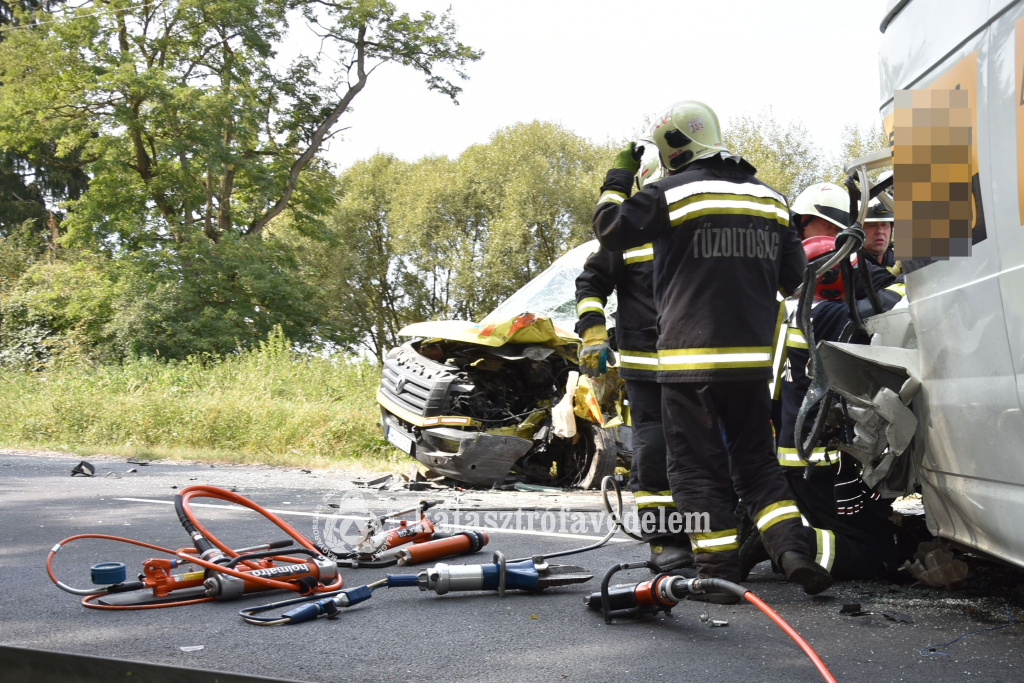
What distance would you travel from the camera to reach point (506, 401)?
761 cm

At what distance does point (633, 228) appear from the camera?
11.1 ft

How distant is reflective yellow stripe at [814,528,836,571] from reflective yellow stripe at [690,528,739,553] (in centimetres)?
39

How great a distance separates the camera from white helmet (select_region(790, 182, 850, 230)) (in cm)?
414

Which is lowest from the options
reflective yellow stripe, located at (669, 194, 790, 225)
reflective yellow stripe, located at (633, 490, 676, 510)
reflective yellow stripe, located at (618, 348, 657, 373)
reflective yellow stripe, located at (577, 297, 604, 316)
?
reflective yellow stripe, located at (633, 490, 676, 510)

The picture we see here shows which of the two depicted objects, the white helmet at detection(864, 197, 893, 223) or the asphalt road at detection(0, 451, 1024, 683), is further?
the white helmet at detection(864, 197, 893, 223)

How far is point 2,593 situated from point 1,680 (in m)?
1.12

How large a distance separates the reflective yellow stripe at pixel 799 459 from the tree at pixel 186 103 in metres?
23.5

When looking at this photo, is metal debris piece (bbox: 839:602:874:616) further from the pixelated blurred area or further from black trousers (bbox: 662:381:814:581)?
the pixelated blurred area

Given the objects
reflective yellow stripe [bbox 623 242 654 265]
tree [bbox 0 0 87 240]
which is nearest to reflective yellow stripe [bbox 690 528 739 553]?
reflective yellow stripe [bbox 623 242 654 265]

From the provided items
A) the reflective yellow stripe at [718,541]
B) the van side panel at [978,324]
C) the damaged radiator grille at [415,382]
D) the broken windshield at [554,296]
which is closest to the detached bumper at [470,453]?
the damaged radiator grille at [415,382]

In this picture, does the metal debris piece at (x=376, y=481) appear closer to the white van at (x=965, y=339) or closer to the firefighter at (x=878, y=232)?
the firefighter at (x=878, y=232)

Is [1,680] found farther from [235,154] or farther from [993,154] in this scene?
[235,154]

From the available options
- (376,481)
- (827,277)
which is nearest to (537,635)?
(827,277)

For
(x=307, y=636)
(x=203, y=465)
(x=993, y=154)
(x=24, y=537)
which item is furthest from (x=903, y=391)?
(x=203, y=465)
